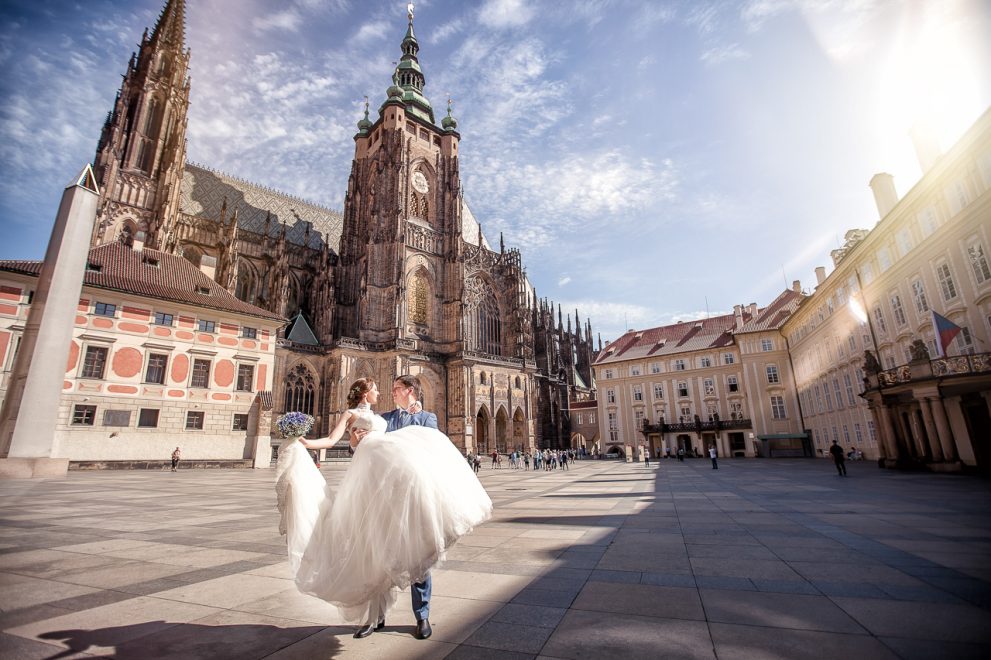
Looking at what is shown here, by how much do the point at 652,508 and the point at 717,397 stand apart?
3782cm

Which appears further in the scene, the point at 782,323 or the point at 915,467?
the point at 782,323

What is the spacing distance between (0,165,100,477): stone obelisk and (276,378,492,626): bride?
1069 centimetres

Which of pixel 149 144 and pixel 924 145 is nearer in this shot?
pixel 924 145

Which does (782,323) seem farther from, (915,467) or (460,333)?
(460,333)

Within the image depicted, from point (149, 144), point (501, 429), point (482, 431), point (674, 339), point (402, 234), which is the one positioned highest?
point (149, 144)

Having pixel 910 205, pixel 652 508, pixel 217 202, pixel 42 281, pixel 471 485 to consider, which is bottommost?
pixel 652 508

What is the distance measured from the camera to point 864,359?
75.7ft

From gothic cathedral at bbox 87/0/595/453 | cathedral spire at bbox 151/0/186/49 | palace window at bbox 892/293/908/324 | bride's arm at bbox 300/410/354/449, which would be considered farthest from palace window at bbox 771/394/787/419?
cathedral spire at bbox 151/0/186/49

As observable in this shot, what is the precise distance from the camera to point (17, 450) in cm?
1062

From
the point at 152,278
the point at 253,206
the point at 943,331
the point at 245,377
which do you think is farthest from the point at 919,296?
the point at 253,206

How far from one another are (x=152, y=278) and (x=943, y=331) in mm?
35188

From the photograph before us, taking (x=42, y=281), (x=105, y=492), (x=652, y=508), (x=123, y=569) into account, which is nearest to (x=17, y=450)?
(x=105, y=492)

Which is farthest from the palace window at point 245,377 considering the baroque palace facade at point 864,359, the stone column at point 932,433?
the stone column at point 932,433

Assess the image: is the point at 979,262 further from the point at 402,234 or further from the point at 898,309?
the point at 402,234
